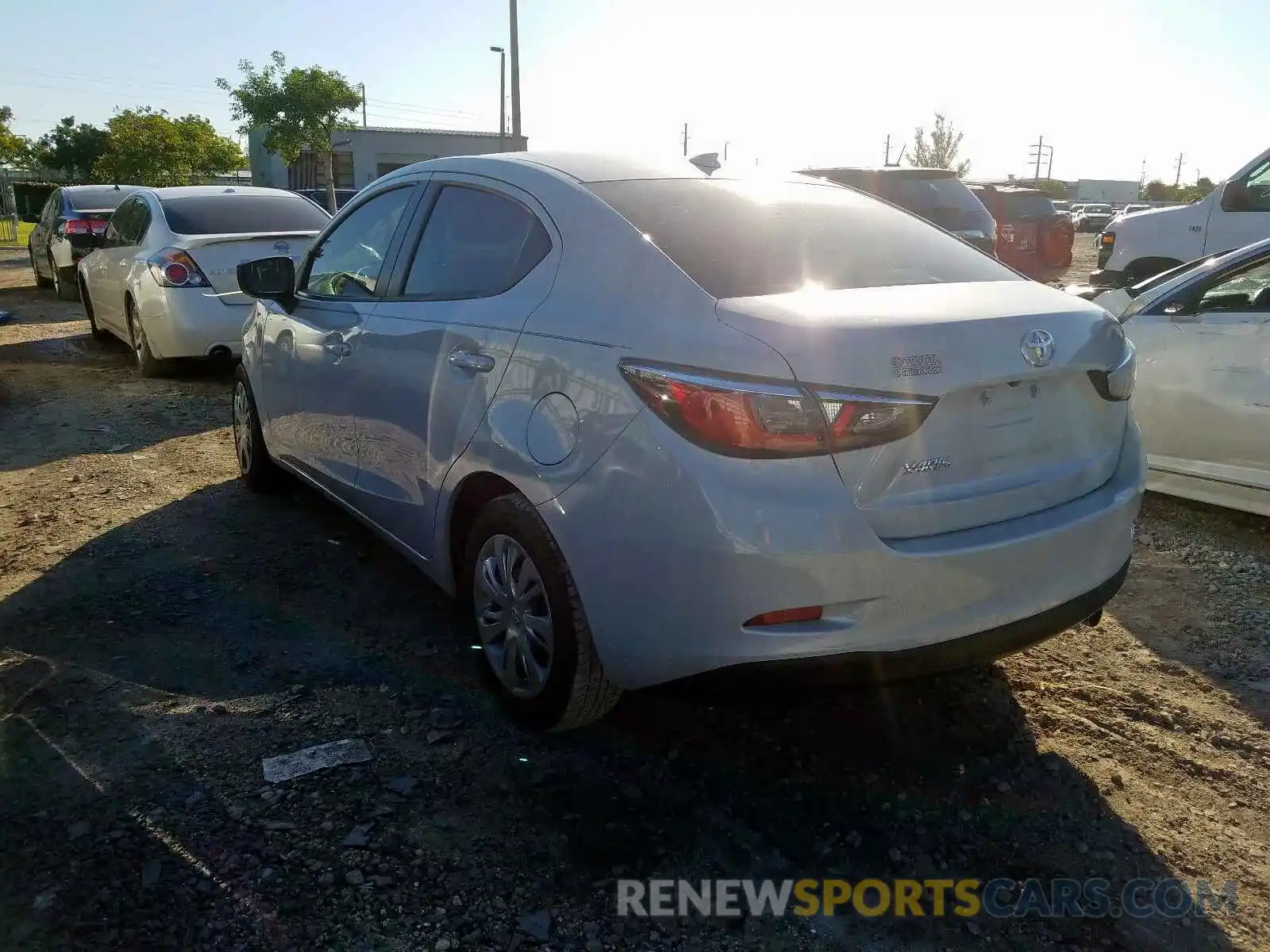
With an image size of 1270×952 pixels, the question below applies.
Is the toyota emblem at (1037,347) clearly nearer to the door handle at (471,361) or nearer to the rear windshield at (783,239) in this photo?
the rear windshield at (783,239)

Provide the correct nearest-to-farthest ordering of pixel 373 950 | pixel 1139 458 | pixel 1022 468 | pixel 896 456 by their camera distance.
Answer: pixel 373 950 < pixel 896 456 < pixel 1022 468 < pixel 1139 458

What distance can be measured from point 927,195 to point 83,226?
10294 millimetres

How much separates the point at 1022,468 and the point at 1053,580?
0.30 metres

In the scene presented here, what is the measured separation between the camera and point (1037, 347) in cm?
255

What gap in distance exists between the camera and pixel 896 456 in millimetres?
2355

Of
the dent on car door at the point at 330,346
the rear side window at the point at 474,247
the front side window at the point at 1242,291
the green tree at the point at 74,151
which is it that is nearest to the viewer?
the rear side window at the point at 474,247

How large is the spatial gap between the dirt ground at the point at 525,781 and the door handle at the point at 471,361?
1.06 metres

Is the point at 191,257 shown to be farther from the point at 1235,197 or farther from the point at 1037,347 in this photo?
the point at 1235,197

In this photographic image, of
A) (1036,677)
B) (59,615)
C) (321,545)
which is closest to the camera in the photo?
(1036,677)

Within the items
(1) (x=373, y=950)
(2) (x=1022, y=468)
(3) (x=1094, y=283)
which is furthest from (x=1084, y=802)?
(3) (x=1094, y=283)

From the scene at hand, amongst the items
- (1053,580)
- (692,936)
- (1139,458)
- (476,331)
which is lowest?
(692,936)

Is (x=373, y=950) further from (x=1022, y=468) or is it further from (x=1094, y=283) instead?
(x=1094, y=283)

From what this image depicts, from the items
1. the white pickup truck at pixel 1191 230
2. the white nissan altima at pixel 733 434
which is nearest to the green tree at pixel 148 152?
the white pickup truck at pixel 1191 230

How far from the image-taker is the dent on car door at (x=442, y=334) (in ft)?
9.85
